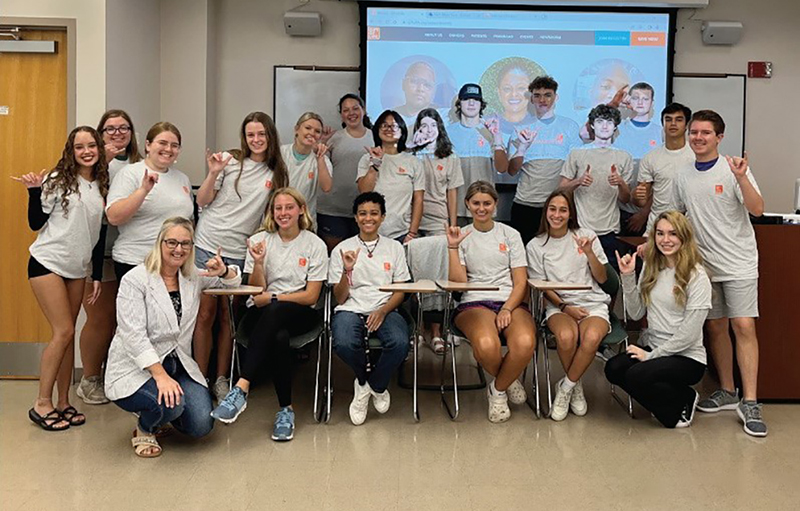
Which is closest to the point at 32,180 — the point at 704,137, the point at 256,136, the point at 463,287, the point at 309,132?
the point at 256,136

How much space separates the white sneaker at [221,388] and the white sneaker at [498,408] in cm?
147

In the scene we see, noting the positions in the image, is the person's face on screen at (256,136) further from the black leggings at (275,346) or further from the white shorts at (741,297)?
the white shorts at (741,297)

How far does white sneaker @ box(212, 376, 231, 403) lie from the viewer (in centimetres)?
438

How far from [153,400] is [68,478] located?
0.46 meters

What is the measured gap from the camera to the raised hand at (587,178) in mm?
5172

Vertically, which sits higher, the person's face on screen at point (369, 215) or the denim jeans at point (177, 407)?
the person's face on screen at point (369, 215)

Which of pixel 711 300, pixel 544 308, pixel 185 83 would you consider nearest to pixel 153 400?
pixel 544 308

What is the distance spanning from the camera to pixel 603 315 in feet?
14.3

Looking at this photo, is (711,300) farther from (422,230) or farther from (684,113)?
(422,230)

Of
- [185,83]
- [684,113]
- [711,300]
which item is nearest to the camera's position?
[711,300]

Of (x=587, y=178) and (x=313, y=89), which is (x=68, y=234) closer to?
(x=313, y=89)

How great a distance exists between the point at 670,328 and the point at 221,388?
96.7 inches

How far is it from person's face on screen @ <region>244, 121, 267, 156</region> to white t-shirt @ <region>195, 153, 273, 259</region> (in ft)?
0.29

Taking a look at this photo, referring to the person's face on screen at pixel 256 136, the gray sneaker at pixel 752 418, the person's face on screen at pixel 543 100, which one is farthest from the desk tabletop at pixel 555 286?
the person's face on screen at pixel 543 100
